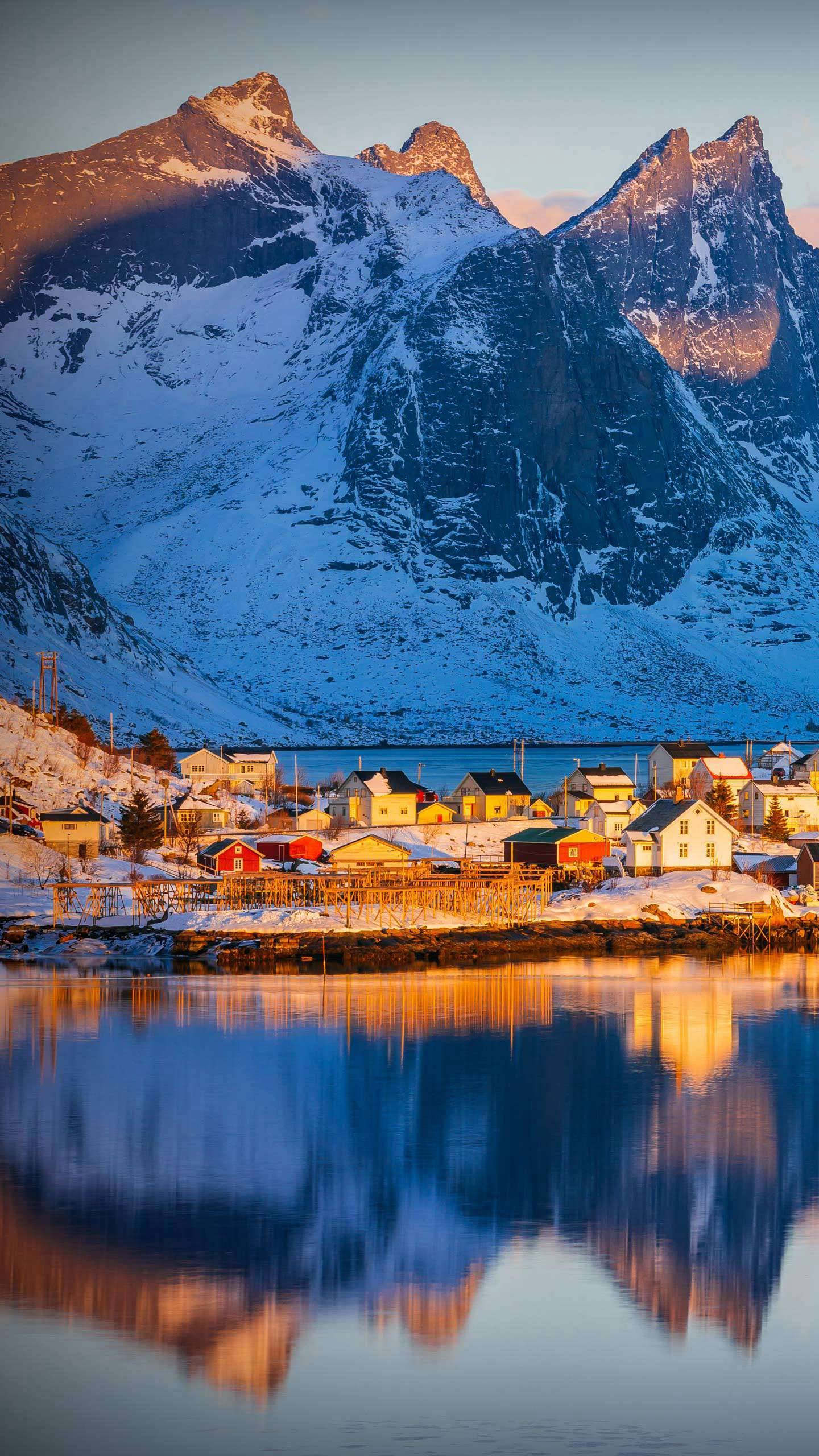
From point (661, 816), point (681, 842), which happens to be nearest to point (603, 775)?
point (661, 816)

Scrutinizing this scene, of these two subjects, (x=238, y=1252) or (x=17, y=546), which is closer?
(x=238, y=1252)

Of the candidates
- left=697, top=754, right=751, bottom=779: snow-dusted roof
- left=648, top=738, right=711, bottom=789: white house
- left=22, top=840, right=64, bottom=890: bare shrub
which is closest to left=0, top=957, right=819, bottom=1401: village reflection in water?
left=22, top=840, right=64, bottom=890: bare shrub

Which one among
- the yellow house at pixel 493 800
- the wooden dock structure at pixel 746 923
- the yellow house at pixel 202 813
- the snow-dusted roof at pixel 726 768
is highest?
the snow-dusted roof at pixel 726 768

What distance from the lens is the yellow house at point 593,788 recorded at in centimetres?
9075

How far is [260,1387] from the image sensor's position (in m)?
20.5

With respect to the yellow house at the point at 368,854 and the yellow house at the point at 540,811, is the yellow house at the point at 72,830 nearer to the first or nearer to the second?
the yellow house at the point at 368,854

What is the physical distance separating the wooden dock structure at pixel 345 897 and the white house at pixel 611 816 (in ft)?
63.2

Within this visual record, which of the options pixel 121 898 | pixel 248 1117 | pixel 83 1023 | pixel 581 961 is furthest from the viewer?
pixel 121 898

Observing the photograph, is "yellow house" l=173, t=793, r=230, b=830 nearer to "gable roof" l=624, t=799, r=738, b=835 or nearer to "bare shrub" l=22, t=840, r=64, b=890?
"bare shrub" l=22, t=840, r=64, b=890

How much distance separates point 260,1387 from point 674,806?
1991 inches

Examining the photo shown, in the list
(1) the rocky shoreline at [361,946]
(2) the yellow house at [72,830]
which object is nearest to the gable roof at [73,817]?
(2) the yellow house at [72,830]

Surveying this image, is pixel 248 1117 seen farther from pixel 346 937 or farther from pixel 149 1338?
pixel 346 937

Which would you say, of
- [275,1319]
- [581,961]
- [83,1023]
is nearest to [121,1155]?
[275,1319]

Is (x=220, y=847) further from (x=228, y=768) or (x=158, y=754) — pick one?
(x=228, y=768)
